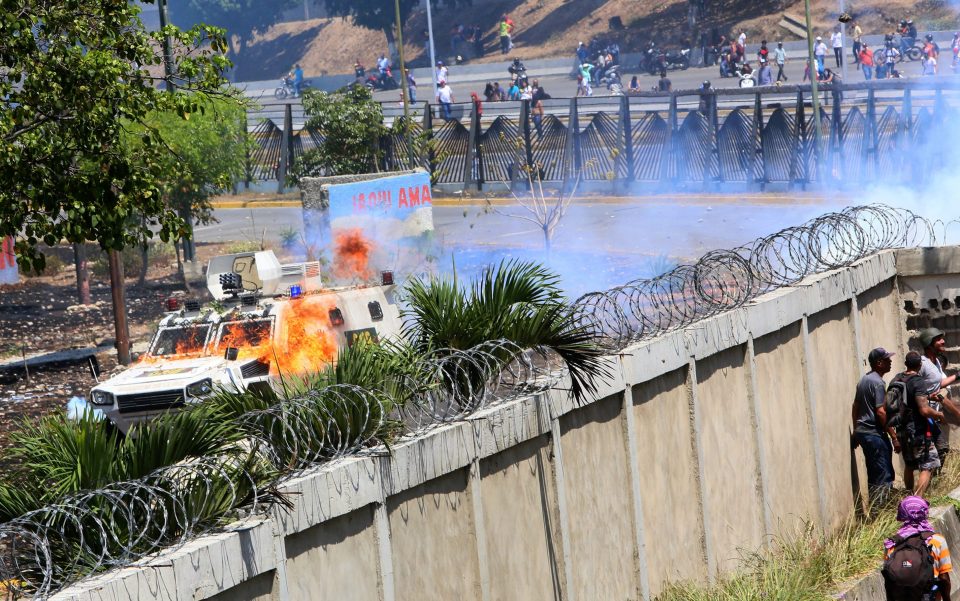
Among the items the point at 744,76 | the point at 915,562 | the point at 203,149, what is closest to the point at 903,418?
the point at 915,562

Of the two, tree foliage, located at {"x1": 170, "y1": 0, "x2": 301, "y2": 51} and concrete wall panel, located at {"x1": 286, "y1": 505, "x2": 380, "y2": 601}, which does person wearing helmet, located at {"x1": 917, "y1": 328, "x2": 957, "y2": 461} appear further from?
tree foliage, located at {"x1": 170, "y1": 0, "x2": 301, "y2": 51}

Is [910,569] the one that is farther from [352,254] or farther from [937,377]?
[352,254]

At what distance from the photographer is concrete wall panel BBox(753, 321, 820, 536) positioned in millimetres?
12594

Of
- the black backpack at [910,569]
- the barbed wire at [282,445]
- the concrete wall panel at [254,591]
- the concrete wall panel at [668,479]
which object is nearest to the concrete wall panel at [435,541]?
the barbed wire at [282,445]

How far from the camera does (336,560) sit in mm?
7945

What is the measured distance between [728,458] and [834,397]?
2587mm

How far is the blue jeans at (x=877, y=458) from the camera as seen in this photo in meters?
13.8

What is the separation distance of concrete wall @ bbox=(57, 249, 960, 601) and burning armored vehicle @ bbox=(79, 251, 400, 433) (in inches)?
190

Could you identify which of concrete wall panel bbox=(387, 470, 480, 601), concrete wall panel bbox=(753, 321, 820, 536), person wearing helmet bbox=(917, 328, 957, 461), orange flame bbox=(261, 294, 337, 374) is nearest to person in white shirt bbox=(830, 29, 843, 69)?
person wearing helmet bbox=(917, 328, 957, 461)

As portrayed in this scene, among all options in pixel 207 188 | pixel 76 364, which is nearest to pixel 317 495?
pixel 76 364

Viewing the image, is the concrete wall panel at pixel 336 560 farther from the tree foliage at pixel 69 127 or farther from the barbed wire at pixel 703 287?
the tree foliage at pixel 69 127

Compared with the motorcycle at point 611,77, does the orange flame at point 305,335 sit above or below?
below

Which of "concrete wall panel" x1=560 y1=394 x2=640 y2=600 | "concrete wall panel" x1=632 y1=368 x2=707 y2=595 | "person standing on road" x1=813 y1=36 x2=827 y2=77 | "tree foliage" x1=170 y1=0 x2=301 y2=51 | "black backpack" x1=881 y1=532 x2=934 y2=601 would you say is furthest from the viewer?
"tree foliage" x1=170 y1=0 x2=301 y2=51

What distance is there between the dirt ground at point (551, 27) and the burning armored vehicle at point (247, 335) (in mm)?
46485
